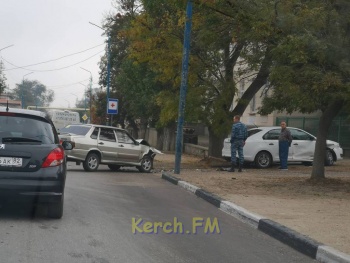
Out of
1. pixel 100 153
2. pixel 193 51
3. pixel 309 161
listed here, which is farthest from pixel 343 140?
pixel 100 153

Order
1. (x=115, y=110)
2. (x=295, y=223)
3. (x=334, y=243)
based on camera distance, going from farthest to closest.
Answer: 1. (x=115, y=110)
2. (x=295, y=223)
3. (x=334, y=243)

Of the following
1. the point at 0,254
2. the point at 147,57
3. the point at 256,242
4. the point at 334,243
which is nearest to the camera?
the point at 0,254

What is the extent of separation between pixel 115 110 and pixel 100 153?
1125cm

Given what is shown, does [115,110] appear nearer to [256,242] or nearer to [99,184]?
[99,184]

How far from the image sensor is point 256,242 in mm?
7934

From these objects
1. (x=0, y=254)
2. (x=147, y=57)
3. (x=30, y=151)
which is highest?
(x=147, y=57)

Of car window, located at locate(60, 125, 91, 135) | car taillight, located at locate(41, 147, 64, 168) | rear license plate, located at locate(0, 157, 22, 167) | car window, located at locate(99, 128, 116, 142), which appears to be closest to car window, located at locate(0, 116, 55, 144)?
car taillight, located at locate(41, 147, 64, 168)

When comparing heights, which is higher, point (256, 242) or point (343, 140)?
point (343, 140)

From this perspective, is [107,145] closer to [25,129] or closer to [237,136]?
[237,136]

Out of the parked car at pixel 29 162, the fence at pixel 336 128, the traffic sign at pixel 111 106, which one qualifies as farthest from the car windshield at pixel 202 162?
the traffic sign at pixel 111 106

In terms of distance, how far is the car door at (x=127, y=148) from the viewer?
18.8 meters

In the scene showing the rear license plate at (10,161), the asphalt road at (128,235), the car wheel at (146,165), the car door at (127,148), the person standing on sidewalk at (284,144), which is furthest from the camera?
the person standing on sidewalk at (284,144)

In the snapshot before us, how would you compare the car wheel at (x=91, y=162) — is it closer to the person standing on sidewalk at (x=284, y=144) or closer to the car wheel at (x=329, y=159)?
the person standing on sidewalk at (x=284, y=144)

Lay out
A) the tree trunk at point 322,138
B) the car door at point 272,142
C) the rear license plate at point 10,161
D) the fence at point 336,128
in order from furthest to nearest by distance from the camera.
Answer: the fence at point 336,128, the car door at point 272,142, the tree trunk at point 322,138, the rear license plate at point 10,161
